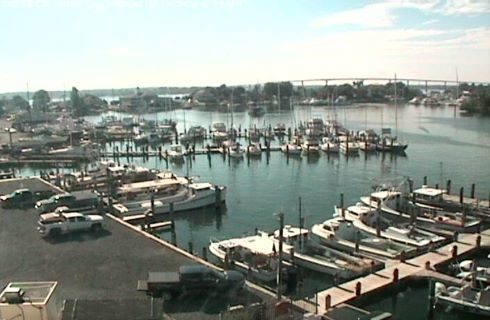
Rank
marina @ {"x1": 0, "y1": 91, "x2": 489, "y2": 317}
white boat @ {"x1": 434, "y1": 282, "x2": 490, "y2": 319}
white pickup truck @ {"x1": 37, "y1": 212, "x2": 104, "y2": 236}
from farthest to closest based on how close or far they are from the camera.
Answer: marina @ {"x1": 0, "y1": 91, "x2": 489, "y2": 317}, white pickup truck @ {"x1": 37, "y1": 212, "x2": 104, "y2": 236}, white boat @ {"x1": 434, "y1": 282, "x2": 490, "y2": 319}

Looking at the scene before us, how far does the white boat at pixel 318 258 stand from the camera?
69.8 feet

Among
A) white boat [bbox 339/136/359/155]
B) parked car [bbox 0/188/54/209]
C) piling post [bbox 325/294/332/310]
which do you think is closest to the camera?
piling post [bbox 325/294/332/310]

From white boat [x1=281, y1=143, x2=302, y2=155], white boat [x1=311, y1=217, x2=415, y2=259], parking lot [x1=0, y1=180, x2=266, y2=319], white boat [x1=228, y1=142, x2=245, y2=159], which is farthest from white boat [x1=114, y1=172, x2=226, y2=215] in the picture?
white boat [x1=281, y1=143, x2=302, y2=155]

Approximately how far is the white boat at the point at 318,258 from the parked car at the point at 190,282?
725 cm

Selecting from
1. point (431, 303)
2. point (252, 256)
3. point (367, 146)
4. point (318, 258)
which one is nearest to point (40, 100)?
point (367, 146)

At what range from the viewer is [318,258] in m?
22.7

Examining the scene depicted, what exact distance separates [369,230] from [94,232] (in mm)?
13126

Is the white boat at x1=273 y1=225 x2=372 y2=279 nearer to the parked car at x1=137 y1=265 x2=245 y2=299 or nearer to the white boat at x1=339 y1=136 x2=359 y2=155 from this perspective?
the parked car at x1=137 y1=265 x2=245 y2=299

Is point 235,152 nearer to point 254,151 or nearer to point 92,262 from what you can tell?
point 254,151

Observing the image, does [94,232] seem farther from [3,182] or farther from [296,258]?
[3,182]

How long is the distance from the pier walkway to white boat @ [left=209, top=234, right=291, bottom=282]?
3325 millimetres

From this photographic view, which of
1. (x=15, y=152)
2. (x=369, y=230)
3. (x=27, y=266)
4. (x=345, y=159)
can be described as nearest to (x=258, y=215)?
(x=369, y=230)

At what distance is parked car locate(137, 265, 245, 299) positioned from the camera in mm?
14445

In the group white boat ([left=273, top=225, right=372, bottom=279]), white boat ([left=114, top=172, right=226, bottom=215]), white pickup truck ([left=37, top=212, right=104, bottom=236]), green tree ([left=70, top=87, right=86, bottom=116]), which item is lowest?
white boat ([left=273, top=225, right=372, bottom=279])
